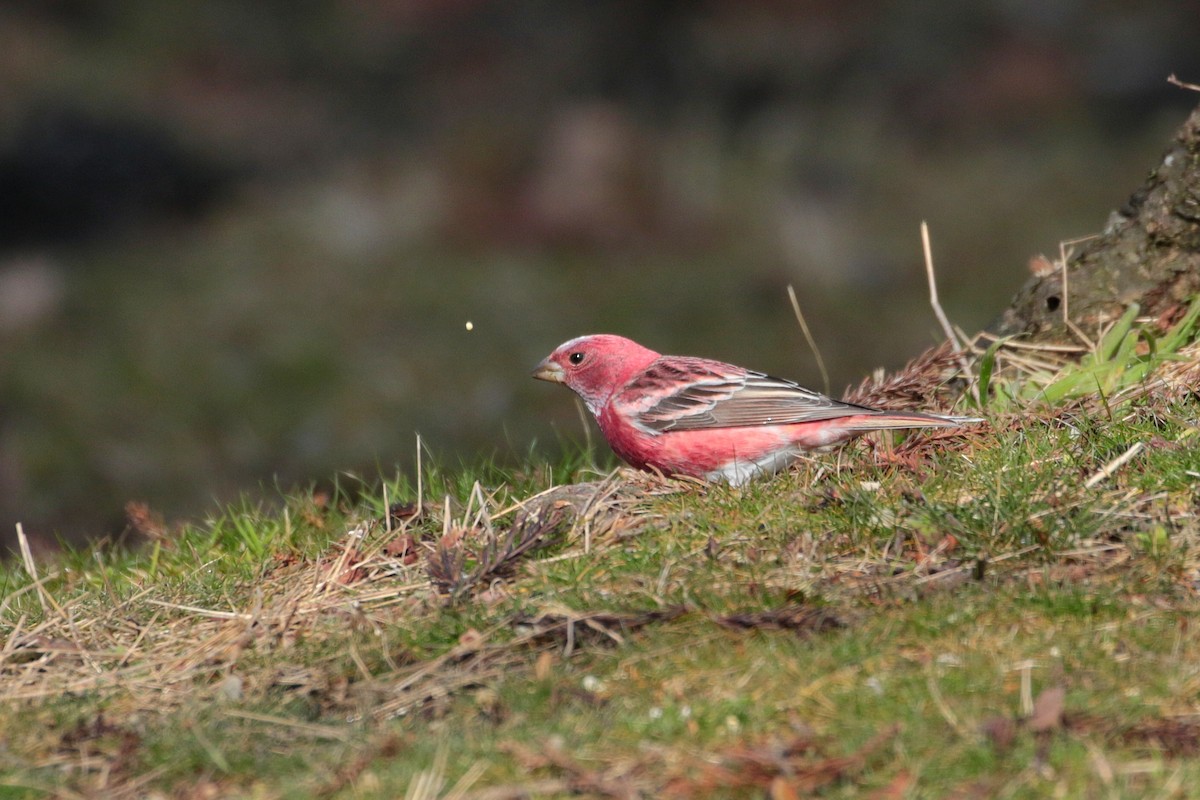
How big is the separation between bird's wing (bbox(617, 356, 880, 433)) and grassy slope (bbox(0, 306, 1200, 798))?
0.43m

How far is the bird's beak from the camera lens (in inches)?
261

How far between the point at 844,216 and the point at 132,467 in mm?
7837

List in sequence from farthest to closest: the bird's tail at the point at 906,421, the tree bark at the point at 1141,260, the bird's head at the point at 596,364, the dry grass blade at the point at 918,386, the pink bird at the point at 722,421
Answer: the bird's head at the point at 596,364
the dry grass blade at the point at 918,386
the tree bark at the point at 1141,260
the pink bird at the point at 722,421
the bird's tail at the point at 906,421

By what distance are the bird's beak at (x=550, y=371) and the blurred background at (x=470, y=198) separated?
3349mm

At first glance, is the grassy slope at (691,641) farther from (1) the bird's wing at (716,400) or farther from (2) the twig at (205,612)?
(1) the bird's wing at (716,400)

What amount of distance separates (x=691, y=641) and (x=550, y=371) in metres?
2.89

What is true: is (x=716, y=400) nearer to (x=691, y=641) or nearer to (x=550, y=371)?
(x=550, y=371)

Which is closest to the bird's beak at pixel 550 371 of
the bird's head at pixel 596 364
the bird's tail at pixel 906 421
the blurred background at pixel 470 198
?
the bird's head at pixel 596 364

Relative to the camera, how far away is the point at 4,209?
14.7 m

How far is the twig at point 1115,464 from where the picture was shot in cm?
453

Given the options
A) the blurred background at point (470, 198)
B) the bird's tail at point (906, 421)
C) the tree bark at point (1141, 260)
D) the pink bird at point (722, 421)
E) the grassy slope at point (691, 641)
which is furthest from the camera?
the blurred background at point (470, 198)

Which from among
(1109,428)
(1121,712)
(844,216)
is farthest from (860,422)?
(844,216)

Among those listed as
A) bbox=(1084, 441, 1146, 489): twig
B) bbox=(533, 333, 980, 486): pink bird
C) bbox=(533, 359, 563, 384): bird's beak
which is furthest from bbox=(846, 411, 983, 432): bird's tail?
bbox=(533, 359, 563, 384): bird's beak

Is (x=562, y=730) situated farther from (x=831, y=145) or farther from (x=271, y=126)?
(x=271, y=126)
